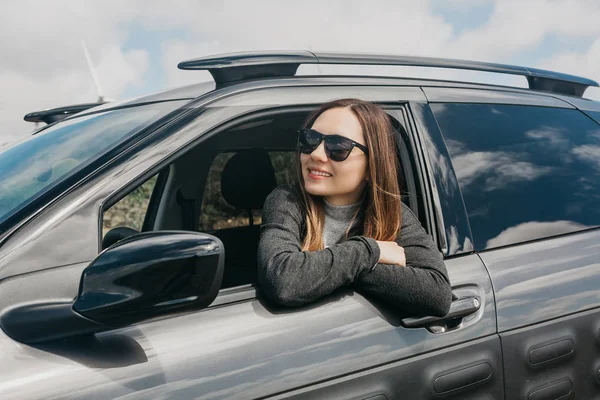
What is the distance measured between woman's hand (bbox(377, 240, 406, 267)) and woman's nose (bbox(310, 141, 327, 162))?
0.98 ft

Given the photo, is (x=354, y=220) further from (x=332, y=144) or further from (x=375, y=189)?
A: (x=332, y=144)

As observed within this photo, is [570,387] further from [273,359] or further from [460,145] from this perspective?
[273,359]

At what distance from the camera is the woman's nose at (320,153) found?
171cm

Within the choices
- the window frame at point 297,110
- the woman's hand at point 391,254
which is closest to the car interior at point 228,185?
the window frame at point 297,110

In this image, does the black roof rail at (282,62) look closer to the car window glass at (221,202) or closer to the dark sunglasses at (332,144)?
the dark sunglasses at (332,144)

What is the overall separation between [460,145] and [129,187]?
3.76ft

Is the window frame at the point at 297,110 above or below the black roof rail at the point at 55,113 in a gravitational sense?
below

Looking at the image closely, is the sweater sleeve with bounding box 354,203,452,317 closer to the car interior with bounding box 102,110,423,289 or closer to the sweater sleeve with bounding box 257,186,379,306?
the sweater sleeve with bounding box 257,186,379,306

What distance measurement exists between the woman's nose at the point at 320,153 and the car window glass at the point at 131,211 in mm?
476

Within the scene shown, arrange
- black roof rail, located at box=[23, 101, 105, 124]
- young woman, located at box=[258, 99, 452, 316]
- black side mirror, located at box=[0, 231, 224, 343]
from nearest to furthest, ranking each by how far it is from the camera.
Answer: black side mirror, located at box=[0, 231, 224, 343], young woman, located at box=[258, 99, 452, 316], black roof rail, located at box=[23, 101, 105, 124]

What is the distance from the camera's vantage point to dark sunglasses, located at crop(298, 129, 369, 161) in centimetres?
171

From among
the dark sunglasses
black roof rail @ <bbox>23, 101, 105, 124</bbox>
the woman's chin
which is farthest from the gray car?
black roof rail @ <bbox>23, 101, 105, 124</bbox>

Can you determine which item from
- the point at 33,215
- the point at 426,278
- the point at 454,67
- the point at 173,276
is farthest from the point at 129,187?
the point at 454,67

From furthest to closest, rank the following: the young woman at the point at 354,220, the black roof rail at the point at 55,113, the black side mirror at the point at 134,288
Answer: the black roof rail at the point at 55,113
the young woman at the point at 354,220
the black side mirror at the point at 134,288
